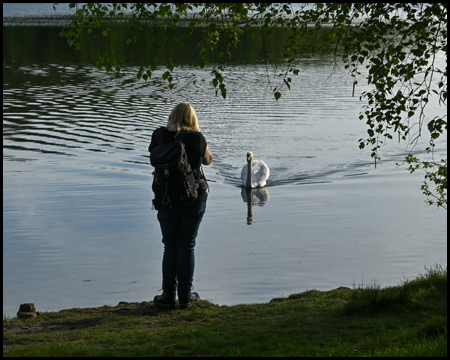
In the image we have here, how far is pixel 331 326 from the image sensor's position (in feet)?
21.9

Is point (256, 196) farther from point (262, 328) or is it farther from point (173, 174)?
point (262, 328)

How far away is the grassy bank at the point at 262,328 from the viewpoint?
19.2 feet

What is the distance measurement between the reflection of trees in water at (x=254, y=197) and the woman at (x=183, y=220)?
7.28 m

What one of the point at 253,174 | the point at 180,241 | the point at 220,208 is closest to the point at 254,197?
the point at 253,174

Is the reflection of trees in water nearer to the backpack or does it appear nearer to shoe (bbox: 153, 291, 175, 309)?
shoe (bbox: 153, 291, 175, 309)

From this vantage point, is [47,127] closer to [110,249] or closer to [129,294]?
[110,249]

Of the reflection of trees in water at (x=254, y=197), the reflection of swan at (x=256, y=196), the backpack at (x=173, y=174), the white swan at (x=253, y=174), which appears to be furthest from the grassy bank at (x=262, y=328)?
the white swan at (x=253, y=174)

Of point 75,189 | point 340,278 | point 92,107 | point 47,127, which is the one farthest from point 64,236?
point 92,107

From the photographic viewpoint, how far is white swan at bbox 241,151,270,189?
57.1ft

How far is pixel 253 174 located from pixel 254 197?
47.6 inches

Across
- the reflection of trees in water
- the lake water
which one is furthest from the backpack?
the reflection of trees in water

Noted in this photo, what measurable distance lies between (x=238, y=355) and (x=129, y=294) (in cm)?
454

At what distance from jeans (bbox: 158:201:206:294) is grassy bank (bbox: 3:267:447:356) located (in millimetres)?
319

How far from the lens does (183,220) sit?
296 inches
